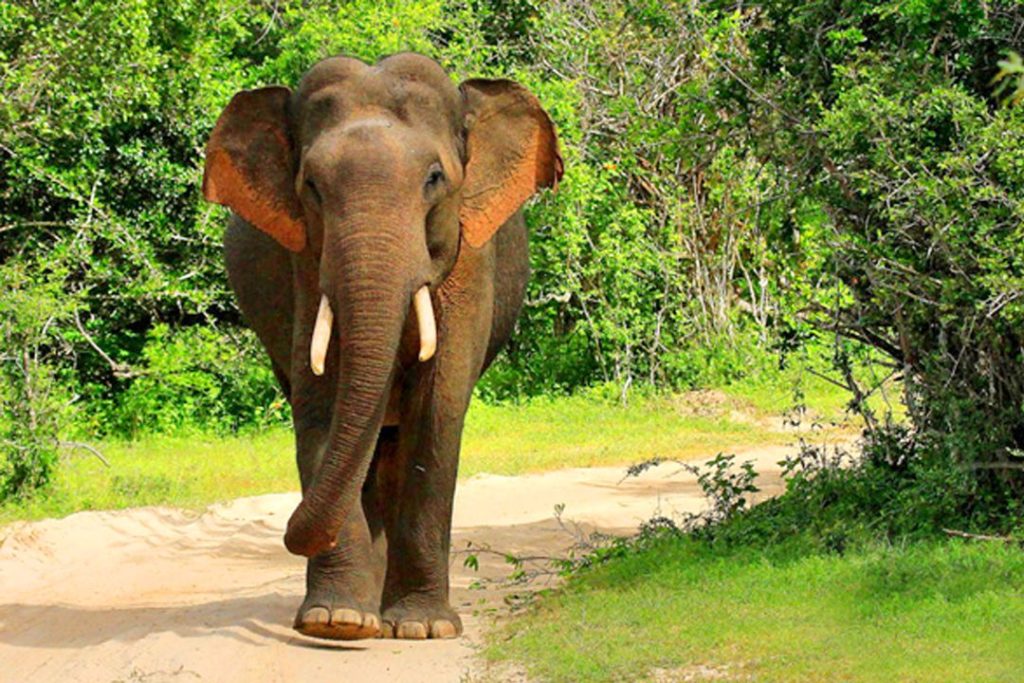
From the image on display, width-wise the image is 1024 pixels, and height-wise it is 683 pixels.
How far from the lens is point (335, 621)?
27.6 ft

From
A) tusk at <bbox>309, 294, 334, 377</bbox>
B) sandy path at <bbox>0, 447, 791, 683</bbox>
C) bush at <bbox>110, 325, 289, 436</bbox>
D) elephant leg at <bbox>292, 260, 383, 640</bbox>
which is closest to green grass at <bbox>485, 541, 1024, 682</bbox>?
sandy path at <bbox>0, 447, 791, 683</bbox>

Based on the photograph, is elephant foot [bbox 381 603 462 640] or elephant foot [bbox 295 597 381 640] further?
elephant foot [bbox 381 603 462 640]

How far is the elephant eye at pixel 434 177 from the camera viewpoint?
8.32m

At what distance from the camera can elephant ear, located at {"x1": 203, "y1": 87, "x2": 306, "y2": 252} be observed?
8.90m

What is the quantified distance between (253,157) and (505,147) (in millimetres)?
1252

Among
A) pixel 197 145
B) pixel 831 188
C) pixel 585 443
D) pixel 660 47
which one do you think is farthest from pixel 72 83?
pixel 831 188

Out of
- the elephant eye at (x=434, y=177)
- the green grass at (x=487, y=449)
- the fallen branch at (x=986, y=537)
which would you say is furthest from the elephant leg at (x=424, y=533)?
the green grass at (x=487, y=449)

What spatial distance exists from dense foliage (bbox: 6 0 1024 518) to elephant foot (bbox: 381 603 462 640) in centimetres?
285

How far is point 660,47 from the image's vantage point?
74.5ft

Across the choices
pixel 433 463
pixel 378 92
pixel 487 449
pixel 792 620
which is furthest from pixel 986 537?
pixel 487 449

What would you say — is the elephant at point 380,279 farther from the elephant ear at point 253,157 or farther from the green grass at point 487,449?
the green grass at point 487,449

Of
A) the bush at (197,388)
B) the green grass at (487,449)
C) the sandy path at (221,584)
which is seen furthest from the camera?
the bush at (197,388)

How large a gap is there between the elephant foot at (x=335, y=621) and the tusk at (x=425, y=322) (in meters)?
1.23

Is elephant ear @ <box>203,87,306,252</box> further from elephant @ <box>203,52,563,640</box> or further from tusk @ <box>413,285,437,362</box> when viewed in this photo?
tusk @ <box>413,285,437,362</box>
